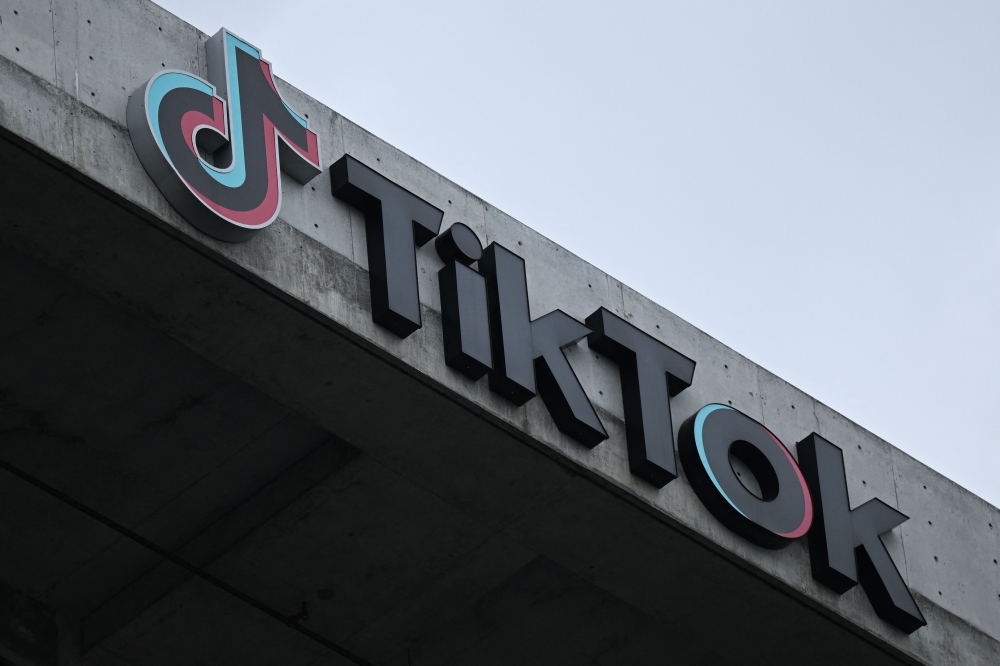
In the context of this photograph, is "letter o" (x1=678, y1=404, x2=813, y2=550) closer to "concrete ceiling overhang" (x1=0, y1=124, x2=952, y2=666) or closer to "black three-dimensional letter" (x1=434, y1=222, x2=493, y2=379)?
"concrete ceiling overhang" (x1=0, y1=124, x2=952, y2=666)

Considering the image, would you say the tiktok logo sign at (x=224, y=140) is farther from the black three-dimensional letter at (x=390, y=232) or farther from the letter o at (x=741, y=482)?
the letter o at (x=741, y=482)

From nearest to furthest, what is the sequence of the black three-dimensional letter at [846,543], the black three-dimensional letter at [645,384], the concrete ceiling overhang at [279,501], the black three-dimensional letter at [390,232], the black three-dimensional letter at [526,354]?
the concrete ceiling overhang at [279,501] < the black three-dimensional letter at [390,232] < the black three-dimensional letter at [526,354] < the black three-dimensional letter at [645,384] < the black three-dimensional letter at [846,543]

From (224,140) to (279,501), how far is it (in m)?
3.67

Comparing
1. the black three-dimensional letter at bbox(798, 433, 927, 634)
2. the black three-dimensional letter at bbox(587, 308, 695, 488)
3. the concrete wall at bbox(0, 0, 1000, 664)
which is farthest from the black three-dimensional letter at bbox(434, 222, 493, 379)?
the black three-dimensional letter at bbox(798, 433, 927, 634)

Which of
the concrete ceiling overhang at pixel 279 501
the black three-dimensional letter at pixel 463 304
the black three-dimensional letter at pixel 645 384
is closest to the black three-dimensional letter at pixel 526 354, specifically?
the black three-dimensional letter at pixel 463 304

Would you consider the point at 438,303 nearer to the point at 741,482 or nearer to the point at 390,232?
the point at 390,232

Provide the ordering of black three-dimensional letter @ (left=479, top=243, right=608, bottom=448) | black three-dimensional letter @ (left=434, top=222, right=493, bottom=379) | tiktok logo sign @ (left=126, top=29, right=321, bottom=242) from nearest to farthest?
tiktok logo sign @ (left=126, top=29, right=321, bottom=242) < black three-dimensional letter @ (left=434, top=222, right=493, bottom=379) < black three-dimensional letter @ (left=479, top=243, right=608, bottom=448)

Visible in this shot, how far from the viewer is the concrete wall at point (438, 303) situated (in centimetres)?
1127

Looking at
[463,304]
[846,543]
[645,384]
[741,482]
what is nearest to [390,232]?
[463,304]

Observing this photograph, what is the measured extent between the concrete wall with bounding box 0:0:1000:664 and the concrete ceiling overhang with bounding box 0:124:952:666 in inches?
5.8

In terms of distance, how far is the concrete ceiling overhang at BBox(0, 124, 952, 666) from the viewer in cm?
1208

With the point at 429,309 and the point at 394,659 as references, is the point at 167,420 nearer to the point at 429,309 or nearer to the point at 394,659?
the point at 429,309

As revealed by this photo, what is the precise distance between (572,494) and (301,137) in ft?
12.3

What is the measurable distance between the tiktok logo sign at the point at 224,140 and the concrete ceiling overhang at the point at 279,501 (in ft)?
0.98
